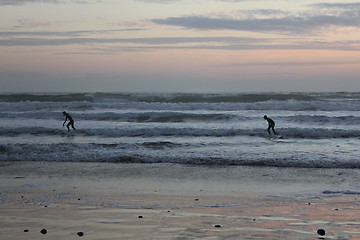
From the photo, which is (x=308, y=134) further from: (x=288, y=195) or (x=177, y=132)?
(x=288, y=195)

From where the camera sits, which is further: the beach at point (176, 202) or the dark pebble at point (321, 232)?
the beach at point (176, 202)

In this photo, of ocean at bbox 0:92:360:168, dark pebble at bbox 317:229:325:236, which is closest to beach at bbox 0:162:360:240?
dark pebble at bbox 317:229:325:236

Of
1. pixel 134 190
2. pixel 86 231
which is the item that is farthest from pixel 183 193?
pixel 86 231

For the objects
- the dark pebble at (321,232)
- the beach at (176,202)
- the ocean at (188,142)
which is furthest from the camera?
the ocean at (188,142)

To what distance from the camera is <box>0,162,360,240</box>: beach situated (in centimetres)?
598

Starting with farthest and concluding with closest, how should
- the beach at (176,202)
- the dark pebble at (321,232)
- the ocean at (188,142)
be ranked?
1. the ocean at (188,142)
2. the beach at (176,202)
3. the dark pebble at (321,232)

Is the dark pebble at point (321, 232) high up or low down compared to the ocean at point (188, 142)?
down

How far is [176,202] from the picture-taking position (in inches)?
309

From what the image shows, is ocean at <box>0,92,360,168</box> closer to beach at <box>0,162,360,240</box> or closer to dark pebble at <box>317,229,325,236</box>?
beach at <box>0,162,360,240</box>

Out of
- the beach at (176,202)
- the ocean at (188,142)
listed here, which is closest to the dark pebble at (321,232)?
the beach at (176,202)

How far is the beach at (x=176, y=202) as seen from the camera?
236 inches

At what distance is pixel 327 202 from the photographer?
7.91 meters

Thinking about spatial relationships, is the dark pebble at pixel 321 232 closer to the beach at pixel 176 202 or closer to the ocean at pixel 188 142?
the beach at pixel 176 202

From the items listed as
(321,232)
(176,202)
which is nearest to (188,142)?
(176,202)
